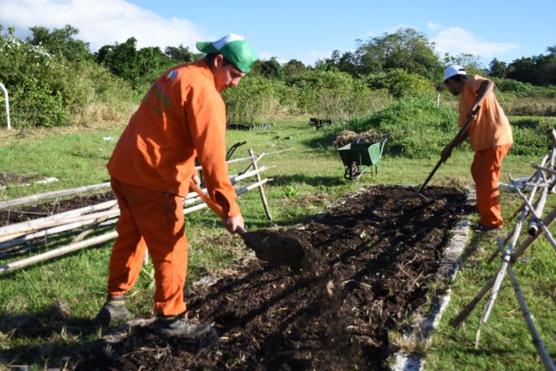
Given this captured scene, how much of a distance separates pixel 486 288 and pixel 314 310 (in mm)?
1147

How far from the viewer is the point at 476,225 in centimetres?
588

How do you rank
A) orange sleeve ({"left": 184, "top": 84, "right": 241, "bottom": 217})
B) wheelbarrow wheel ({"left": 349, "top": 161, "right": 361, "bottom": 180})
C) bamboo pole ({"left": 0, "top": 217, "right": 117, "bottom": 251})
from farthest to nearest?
wheelbarrow wheel ({"left": 349, "top": 161, "right": 361, "bottom": 180})
bamboo pole ({"left": 0, "top": 217, "right": 117, "bottom": 251})
orange sleeve ({"left": 184, "top": 84, "right": 241, "bottom": 217})

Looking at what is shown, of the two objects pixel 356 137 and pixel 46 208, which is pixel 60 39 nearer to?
pixel 356 137

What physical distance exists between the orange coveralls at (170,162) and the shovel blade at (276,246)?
26cm

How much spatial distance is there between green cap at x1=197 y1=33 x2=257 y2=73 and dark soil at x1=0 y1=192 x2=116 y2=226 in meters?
3.43

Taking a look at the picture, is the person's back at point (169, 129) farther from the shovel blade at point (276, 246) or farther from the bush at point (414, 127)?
the bush at point (414, 127)

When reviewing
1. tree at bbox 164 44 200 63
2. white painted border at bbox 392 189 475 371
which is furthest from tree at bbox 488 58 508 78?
white painted border at bbox 392 189 475 371

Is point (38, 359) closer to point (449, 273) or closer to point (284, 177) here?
point (449, 273)

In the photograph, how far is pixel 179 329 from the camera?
3189mm

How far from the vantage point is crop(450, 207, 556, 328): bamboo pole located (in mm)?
3059

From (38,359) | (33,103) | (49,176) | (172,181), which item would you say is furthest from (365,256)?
(33,103)

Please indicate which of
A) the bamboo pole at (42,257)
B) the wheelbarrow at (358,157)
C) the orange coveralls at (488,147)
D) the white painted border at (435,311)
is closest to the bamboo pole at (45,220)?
the bamboo pole at (42,257)

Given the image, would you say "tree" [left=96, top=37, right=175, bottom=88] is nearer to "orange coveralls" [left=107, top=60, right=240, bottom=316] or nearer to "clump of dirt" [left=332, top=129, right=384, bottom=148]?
"clump of dirt" [left=332, top=129, right=384, bottom=148]

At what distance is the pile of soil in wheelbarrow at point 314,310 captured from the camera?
308 centimetres
